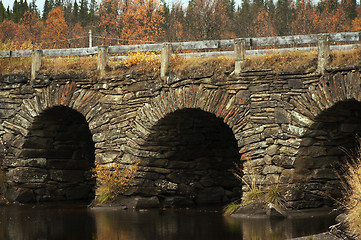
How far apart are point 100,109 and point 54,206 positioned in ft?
11.0

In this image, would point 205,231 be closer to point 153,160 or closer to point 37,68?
point 153,160

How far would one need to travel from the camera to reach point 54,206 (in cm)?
1914

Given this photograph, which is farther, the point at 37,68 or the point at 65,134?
the point at 65,134

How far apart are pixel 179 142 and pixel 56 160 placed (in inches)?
182

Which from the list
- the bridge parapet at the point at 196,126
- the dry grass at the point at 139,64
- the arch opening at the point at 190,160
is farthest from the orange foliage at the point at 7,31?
the arch opening at the point at 190,160

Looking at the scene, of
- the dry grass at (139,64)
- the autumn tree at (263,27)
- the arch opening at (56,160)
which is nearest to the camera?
the dry grass at (139,64)

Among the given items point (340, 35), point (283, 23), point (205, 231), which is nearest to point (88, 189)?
point (205, 231)

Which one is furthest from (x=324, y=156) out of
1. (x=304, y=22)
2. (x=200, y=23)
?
(x=304, y=22)

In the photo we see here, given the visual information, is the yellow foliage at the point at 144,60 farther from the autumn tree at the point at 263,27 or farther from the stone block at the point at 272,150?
the autumn tree at the point at 263,27

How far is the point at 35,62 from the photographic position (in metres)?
19.5

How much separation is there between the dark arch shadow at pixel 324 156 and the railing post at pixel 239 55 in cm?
240

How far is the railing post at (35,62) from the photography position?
19.4 m

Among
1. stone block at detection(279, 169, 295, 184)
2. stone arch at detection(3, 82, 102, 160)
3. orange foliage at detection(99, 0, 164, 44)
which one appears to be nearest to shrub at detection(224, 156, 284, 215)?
stone block at detection(279, 169, 295, 184)

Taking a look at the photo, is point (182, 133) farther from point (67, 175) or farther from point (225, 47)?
point (67, 175)
